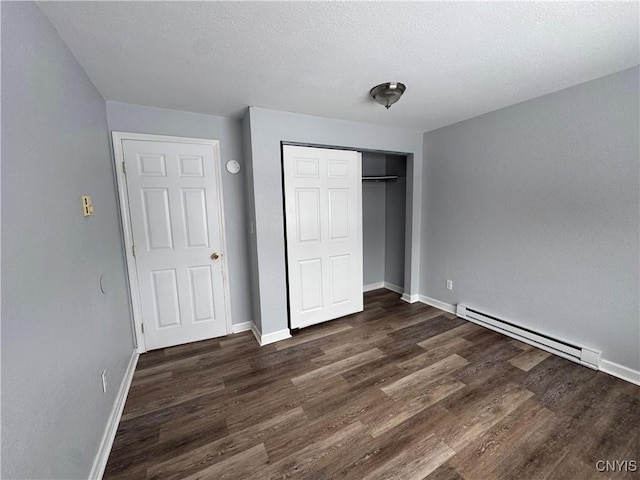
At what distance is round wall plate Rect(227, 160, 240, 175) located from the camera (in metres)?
2.65

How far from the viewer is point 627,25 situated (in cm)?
138

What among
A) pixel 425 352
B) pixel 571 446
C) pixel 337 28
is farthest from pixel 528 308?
pixel 337 28

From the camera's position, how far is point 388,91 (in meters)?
1.96

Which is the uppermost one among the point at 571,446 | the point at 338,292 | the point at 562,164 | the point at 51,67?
the point at 51,67

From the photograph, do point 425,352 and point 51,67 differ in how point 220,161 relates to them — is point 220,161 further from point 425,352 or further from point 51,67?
point 425,352

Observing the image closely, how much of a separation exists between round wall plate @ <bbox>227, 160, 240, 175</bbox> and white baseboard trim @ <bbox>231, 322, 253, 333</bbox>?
5.57 feet

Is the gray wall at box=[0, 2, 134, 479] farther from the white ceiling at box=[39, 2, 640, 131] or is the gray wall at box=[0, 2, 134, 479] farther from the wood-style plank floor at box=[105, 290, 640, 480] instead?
the wood-style plank floor at box=[105, 290, 640, 480]

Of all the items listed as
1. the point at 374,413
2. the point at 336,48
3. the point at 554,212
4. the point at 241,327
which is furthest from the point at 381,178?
the point at 374,413

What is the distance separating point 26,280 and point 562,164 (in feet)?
11.5

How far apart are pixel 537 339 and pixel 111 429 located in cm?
349

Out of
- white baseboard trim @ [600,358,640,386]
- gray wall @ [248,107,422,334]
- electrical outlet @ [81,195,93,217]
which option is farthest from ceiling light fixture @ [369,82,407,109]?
white baseboard trim @ [600,358,640,386]

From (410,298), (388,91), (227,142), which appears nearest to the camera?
(388,91)

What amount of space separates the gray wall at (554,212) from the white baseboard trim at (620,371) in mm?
43

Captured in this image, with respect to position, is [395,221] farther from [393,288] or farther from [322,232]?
[322,232]
